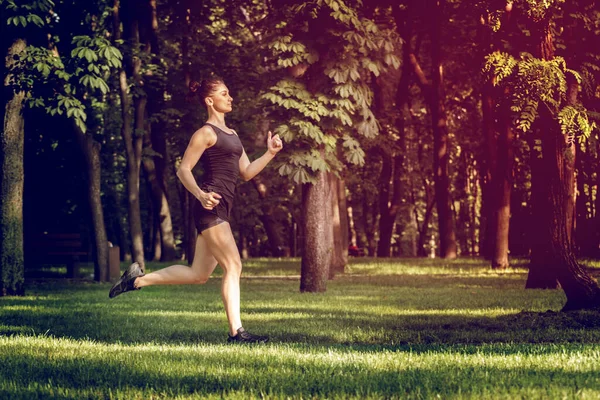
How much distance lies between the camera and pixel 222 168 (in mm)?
9500

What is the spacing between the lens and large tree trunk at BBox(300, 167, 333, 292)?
18.3 m

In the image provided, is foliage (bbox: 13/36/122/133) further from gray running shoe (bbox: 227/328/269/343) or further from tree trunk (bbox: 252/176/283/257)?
tree trunk (bbox: 252/176/283/257)

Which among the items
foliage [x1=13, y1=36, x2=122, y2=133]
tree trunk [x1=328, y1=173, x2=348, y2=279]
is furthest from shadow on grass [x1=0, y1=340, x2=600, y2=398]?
tree trunk [x1=328, y1=173, x2=348, y2=279]

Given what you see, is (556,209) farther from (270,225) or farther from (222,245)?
(270,225)

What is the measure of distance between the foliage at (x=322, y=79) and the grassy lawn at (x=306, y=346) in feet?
8.75

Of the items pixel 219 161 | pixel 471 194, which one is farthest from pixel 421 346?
pixel 471 194

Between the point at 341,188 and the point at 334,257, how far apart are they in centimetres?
458

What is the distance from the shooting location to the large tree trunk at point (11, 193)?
17.4 meters

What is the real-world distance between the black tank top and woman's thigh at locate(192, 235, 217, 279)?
0.39m

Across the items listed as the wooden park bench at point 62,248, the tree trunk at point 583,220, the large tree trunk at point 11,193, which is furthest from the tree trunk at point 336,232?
the tree trunk at point 583,220

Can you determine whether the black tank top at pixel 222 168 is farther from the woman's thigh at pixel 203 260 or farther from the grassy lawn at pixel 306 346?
the grassy lawn at pixel 306 346

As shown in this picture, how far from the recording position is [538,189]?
1407 centimetres

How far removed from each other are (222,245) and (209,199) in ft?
1.75

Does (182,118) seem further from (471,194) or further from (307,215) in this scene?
(471,194)
